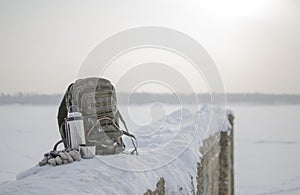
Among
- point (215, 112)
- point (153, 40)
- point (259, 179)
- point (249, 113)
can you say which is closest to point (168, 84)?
point (153, 40)

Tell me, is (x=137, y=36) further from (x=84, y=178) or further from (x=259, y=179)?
(x=259, y=179)

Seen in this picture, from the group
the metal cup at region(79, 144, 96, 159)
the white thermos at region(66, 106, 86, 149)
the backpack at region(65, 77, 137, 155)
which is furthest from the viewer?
the backpack at region(65, 77, 137, 155)

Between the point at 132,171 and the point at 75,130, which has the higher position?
the point at 75,130

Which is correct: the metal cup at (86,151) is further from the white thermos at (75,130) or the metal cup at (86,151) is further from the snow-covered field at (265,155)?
the snow-covered field at (265,155)

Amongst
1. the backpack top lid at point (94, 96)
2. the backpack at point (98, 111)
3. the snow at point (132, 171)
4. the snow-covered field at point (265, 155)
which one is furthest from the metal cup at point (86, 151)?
the snow-covered field at point (265, 155)

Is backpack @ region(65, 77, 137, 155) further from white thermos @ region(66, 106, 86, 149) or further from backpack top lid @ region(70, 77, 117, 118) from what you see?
white thermos @ region(66, 106, 86, 149)

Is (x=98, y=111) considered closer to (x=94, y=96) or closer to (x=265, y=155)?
(x=94, y=96)

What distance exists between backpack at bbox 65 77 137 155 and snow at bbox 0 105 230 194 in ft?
0.83

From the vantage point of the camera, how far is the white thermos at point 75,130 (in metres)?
3.50

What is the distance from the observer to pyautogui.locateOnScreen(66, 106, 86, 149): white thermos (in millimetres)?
3500

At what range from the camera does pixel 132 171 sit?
3.14 m

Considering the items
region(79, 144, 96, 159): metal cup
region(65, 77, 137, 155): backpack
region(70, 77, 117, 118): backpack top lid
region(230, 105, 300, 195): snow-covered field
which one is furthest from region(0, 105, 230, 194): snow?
region(230, 105, 300, 195): snow-covered field

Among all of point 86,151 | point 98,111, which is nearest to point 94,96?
point 98,111

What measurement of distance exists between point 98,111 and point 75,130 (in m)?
0.42
